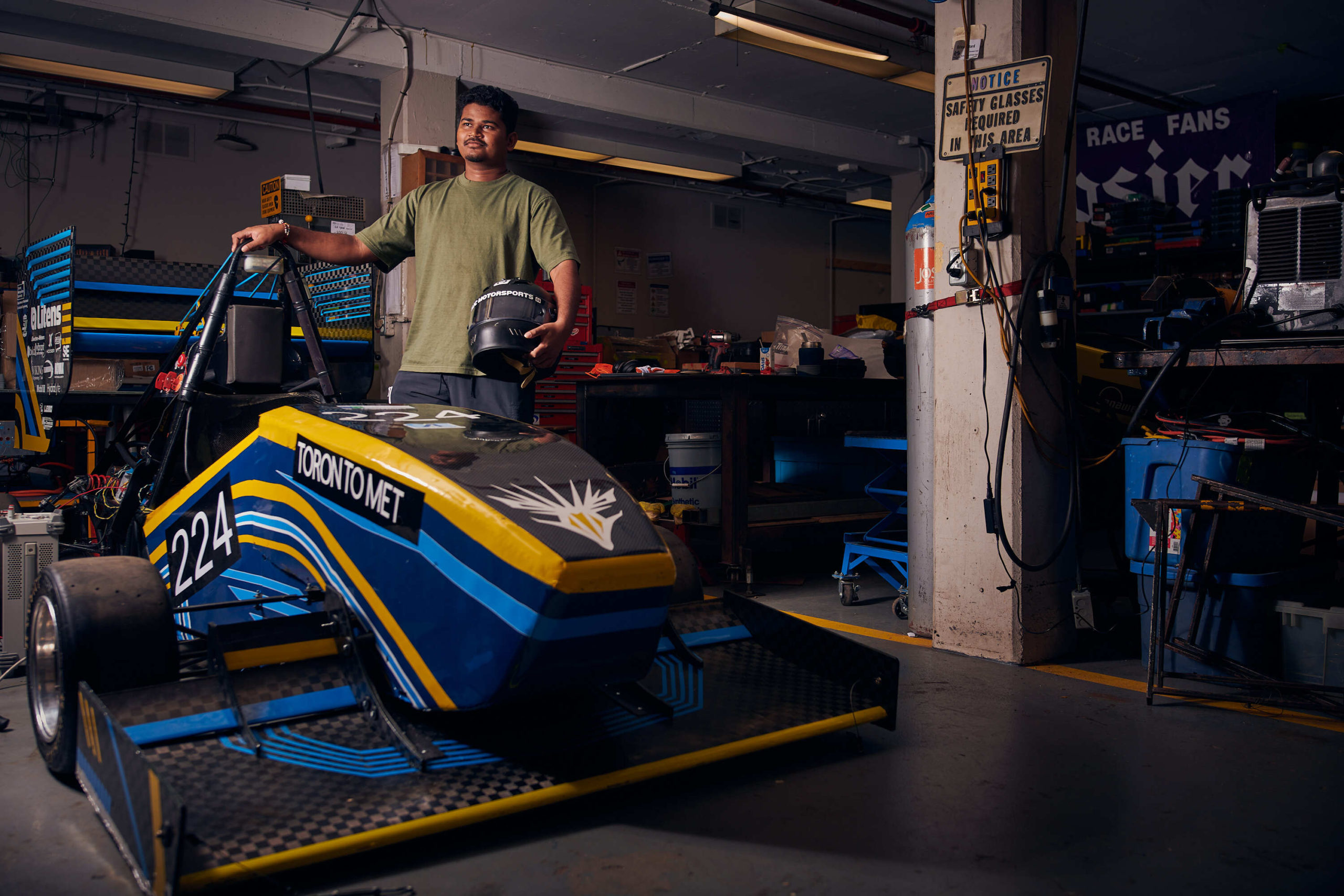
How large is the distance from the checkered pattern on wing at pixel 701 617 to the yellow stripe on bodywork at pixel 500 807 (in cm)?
46

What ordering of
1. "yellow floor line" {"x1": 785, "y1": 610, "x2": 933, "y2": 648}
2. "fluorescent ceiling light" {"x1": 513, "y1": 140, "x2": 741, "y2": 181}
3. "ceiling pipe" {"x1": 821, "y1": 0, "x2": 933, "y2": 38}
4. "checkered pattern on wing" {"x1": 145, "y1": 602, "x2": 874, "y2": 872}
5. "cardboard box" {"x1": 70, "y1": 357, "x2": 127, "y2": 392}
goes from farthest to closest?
"fluorescent ceiling light" {"x1": 513, "y1": 140, "x2": 741, "y2": 181} → "ceiling pipe" {"x1": 821, "y1": 0, "x2": 933, "y2": 38} → "cardboard box" {"x1": 70, "y1": 357, "x2": 127, "y2": 392} → "yellow floor line" {"x1": 785, "y1": 610, "x2": 933, "y2": 648} → "checkered pattern on wing" {"x1": 145, "y1": 602, "x2": 874, "y2": 872}

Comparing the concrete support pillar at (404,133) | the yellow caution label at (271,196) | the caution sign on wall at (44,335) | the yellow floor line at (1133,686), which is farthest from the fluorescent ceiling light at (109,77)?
the yellow floor line at (1133,686)

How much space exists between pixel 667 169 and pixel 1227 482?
8.86 meters

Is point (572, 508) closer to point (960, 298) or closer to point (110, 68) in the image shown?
point (960, 298)

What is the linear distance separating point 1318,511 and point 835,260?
12.5m

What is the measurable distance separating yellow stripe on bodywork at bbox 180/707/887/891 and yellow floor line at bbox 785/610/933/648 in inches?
52.8

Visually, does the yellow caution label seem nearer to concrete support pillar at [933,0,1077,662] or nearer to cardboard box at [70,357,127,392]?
cardboard box at [70,357,127,392]

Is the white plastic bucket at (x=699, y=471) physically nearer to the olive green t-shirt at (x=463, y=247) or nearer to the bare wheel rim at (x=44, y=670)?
the olive green t-shirt at (x=463, y=247)

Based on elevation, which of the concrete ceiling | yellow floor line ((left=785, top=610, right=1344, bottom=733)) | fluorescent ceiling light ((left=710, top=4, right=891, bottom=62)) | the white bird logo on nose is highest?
the concrete ceiling

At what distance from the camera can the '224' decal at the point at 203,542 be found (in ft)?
7.92

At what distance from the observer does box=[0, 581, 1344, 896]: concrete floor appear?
67.3 inches

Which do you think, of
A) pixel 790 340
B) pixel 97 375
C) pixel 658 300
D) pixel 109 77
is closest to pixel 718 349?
pixel 790 340

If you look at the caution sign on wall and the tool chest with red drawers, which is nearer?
the caution sign on wall

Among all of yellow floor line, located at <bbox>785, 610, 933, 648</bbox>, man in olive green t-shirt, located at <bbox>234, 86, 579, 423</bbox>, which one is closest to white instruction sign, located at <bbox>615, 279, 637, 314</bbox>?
yellow floor line, located at <bbox>785, 610, 933, 648</bbox>
